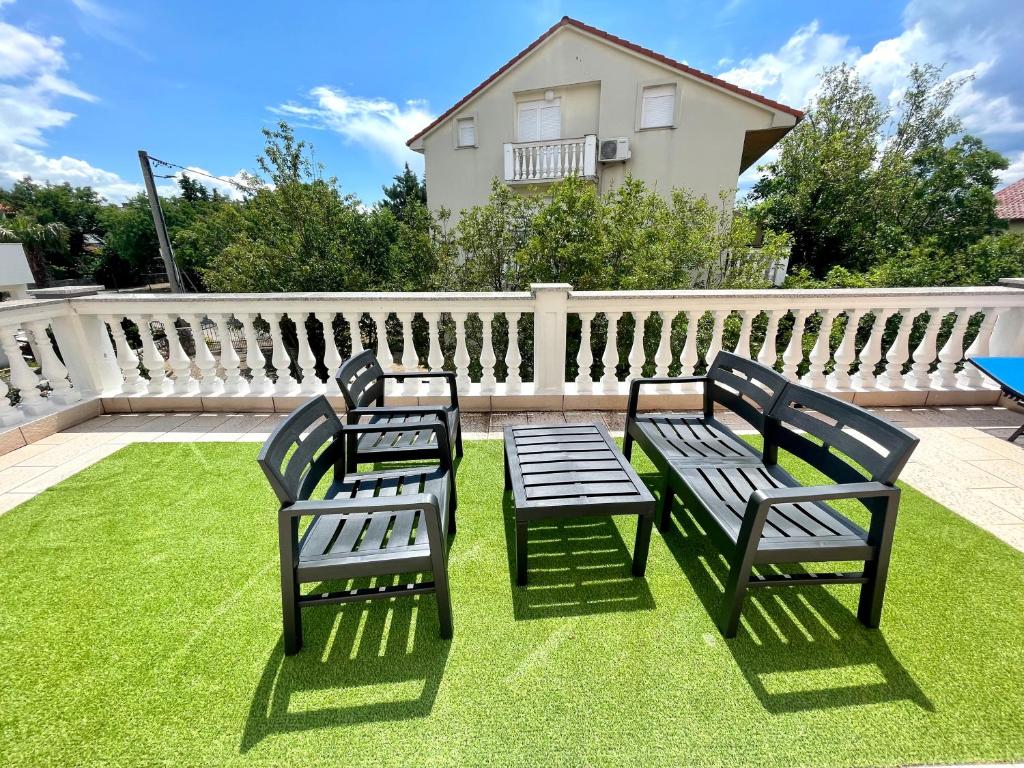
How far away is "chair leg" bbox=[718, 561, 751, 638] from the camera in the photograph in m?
1.60

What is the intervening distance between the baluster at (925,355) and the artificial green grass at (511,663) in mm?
2456

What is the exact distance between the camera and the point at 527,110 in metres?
12.1

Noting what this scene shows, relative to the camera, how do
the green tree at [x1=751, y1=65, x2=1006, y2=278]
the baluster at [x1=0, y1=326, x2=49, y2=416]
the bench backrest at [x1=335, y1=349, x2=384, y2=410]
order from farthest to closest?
the green tree at [x1=751, y1=65, x2=1006, y2=278]
the baluster at [x1=0, y1=326, x2=49, y2=416]
the bench backrest at [x1=335, y1=349, x2=384, y2=410]

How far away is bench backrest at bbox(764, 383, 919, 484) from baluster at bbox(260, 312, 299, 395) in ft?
12.9

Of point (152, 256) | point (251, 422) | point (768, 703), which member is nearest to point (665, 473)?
point (768, 703)

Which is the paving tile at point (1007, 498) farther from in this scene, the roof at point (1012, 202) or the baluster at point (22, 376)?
the roof at point (1012, 202)

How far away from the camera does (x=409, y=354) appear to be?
3998mm

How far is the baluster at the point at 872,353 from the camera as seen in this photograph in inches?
152

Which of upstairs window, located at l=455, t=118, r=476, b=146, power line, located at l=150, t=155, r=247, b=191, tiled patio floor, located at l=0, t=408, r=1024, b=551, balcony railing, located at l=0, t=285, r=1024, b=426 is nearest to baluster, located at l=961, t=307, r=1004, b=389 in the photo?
balcony railing, located at l=0, t=285, r=1024, b=426

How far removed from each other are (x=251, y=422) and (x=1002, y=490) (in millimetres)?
6059

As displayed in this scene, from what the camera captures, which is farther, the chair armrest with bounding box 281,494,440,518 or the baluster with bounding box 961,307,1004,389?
the baluster with bounding box 961,307,1004,389

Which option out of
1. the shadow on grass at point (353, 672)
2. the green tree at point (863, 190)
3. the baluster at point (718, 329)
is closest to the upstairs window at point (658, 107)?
the green tree at point (863, 190)

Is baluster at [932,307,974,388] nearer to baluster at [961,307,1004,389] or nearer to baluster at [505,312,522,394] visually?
baluster at [961,307,1004,389]

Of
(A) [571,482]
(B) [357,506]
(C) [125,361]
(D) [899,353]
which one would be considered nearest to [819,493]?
(A) [571,482]
